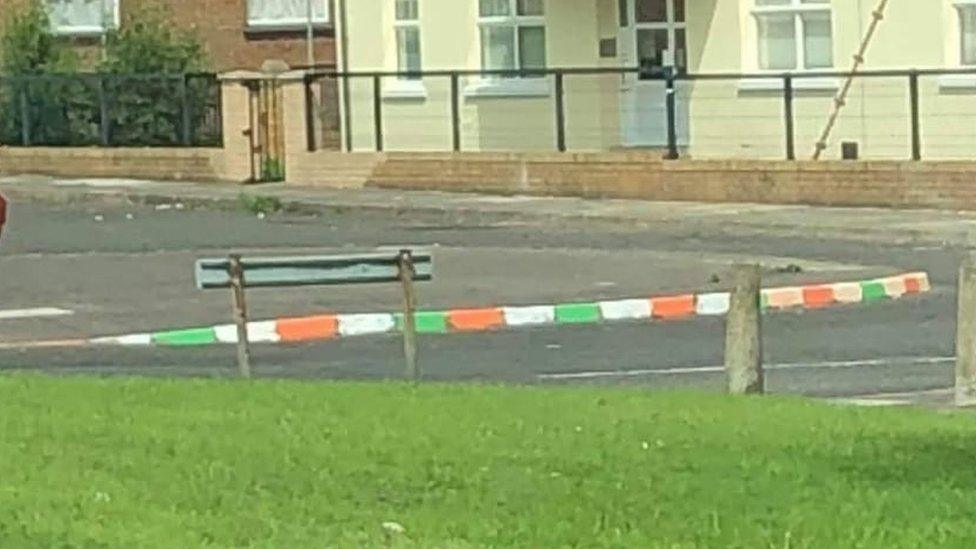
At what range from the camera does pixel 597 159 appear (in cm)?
3328

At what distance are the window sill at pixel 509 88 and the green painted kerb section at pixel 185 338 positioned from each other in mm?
15858

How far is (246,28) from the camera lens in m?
44.8

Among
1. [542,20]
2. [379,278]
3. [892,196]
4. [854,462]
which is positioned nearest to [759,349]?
[379,278]

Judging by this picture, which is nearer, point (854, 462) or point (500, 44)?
point (854, 462)

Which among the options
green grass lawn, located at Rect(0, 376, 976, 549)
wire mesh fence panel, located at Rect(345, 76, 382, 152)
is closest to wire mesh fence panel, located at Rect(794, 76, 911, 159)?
wire mesh fence panel, located at Rect(345, 76, 382, 152)

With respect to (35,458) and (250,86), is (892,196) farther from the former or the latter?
(35,458)

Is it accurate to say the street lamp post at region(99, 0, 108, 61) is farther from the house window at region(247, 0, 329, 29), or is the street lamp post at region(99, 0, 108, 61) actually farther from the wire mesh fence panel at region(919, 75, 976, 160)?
the wire mesh fence panel at region(919, 75, 976, 160)

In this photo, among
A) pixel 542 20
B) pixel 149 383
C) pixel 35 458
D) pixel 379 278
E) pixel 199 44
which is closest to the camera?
pixel 35 458

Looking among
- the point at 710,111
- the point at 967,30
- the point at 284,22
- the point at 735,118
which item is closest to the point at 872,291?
the point at 967,30

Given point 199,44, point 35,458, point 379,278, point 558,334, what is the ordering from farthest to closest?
point 199,44, point 558,334, point 379,278, point 35,458

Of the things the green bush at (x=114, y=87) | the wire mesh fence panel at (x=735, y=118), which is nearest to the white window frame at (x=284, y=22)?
the green bush at (x=114, y=87)

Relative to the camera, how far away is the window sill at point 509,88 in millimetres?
35844

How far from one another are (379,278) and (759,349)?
9.71 feet

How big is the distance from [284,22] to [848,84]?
15.3m
